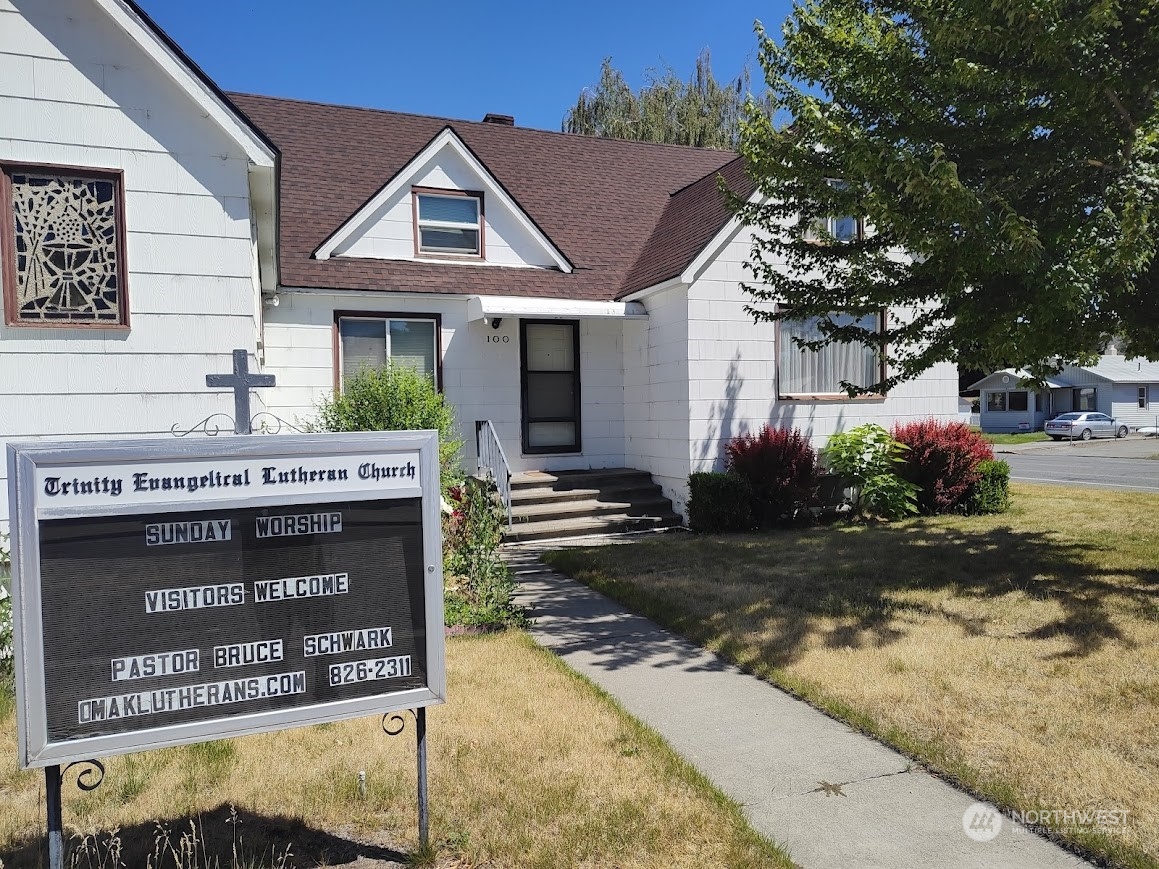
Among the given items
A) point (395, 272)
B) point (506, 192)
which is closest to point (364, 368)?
point (395, 272)

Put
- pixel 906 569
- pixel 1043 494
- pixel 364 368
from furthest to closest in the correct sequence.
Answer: pixel 1043 494 < pixel 364 368 < pixel 906 569

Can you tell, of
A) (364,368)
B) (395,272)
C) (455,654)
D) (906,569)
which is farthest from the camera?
(395,272)

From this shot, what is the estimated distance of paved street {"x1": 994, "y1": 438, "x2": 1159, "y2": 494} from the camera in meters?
20.0

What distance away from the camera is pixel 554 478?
506 inches

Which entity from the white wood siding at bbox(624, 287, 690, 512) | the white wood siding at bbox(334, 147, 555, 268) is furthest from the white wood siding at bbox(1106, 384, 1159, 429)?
the white wood siding at bbox(334, 147, 555, 268)

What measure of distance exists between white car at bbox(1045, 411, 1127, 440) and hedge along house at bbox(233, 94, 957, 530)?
108 ft

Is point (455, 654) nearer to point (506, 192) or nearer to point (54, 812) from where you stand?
point (54, 812)

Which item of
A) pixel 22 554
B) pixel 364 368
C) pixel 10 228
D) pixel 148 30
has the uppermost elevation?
pixel 148 30

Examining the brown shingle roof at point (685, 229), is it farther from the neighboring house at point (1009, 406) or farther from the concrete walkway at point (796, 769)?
the neighboring house at point (1009, 406)

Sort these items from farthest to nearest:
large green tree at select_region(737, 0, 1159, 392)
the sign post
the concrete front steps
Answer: the concrete front steps → large green tree at select_region(737, 0, 1159, 392) → the sign post

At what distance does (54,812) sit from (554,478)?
10.1m

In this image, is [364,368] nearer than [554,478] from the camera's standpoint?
Yes

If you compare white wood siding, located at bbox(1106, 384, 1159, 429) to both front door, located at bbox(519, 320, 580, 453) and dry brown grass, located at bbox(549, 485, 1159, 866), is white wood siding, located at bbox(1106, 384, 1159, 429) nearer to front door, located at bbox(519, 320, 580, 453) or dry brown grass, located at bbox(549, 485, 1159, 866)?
dry brown grass, located at bbox(549, 485, 1159, 866)

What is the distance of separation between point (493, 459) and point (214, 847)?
8.82m
